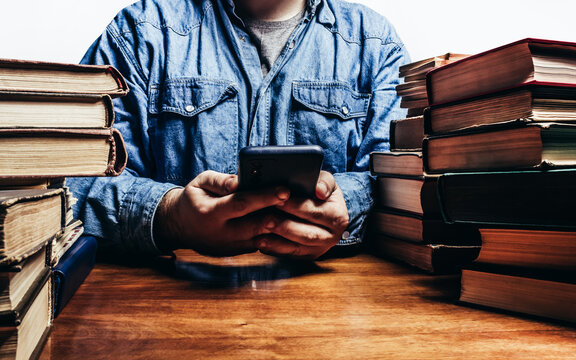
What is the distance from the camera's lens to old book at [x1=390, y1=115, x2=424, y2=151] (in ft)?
3.09

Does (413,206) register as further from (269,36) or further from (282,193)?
(269,36)

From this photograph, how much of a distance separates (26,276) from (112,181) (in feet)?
2.12

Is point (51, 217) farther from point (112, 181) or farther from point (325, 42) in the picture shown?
point (325, 42)

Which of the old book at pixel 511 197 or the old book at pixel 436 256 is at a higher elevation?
the old book at pixel 511 197

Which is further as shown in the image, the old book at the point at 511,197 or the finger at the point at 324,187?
the finger at the point at 324,187

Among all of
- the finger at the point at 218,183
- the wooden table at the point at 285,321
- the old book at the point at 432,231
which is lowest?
the wooden table at the point at 285,321

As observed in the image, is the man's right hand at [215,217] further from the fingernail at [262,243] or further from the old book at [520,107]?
the old book at [520,107]

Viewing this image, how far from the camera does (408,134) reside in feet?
3.21

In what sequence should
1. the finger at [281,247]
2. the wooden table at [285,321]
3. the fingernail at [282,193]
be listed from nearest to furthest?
the wooden table at [285,321] → the fingernail at [282,193] → the finger at [281,247]

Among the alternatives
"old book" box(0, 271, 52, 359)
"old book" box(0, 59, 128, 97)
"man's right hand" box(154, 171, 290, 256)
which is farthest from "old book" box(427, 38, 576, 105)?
"old book" box(0, 271, 52, 359)

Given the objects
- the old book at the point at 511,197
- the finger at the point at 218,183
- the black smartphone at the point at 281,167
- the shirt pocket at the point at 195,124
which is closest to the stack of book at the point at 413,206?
the old book at the point at 511,197

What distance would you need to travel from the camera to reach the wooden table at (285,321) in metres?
0.48

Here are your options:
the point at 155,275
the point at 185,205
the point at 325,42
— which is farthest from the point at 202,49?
the point at 155,275

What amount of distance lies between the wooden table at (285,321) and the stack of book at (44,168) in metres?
0.05
